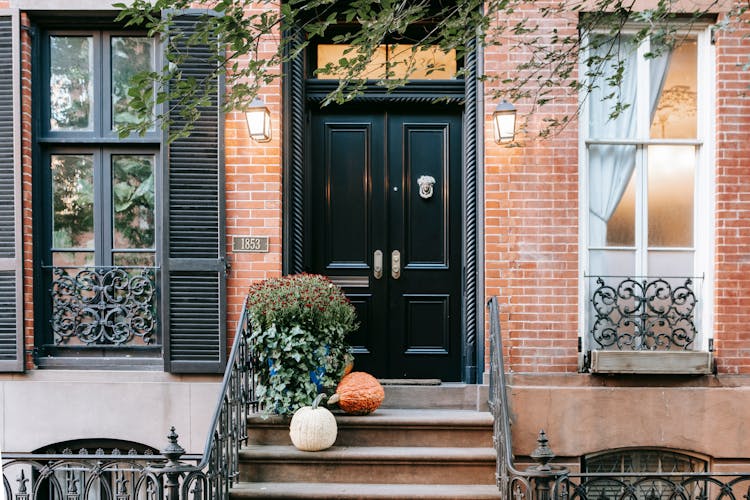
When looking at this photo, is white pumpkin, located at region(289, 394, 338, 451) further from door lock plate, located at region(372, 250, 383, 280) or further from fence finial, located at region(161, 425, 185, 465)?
door lock plate, located at region(372, 250, 383, 280)

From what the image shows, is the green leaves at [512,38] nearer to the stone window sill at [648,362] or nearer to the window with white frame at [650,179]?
the window with white frame at [650,179]

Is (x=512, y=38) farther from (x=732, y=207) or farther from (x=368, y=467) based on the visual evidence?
(x=368, y=467)

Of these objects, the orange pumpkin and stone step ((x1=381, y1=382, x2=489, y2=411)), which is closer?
the orange pumpkin

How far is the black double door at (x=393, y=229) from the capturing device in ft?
21.9

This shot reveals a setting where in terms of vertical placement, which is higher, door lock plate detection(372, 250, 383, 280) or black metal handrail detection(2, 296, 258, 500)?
door lock plate detection(372, 250, 383, 280)

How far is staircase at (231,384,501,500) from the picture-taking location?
5152mm

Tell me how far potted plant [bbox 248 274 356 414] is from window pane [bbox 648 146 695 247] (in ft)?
10.6

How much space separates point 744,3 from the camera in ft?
19.8

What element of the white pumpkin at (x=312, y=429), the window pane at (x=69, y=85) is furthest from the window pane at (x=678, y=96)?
the window pane at (x=69, y=85)

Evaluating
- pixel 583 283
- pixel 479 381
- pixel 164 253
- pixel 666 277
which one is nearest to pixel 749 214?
pixel 666 277

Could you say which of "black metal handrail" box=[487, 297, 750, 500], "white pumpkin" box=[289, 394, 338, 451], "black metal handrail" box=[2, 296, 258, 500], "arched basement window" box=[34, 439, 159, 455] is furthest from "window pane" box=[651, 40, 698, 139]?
Result: "arched basement window" box=[34, 439, 159, 455]

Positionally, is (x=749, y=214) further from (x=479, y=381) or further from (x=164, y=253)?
(x=164, y=253)

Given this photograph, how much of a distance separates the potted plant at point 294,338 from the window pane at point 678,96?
363 cm

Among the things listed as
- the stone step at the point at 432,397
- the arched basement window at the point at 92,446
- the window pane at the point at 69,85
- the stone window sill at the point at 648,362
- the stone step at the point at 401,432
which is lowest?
the arched basement window at the point at 92,446
